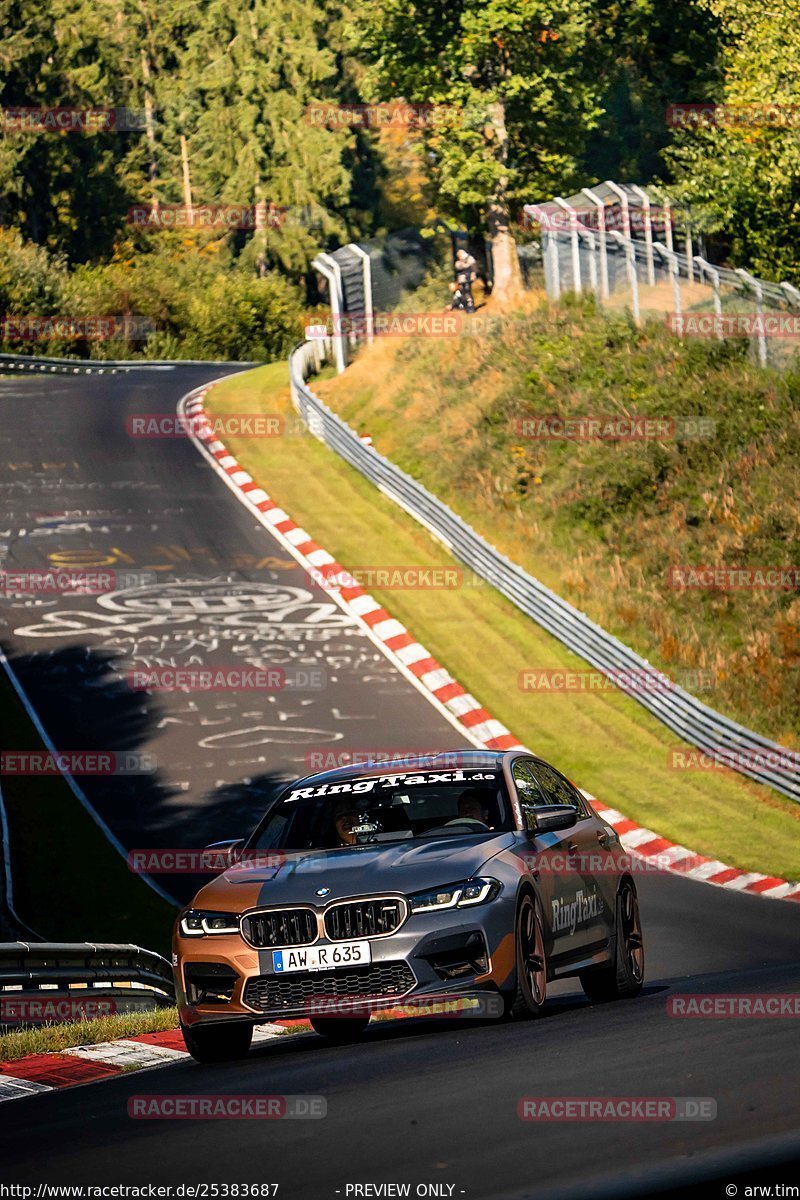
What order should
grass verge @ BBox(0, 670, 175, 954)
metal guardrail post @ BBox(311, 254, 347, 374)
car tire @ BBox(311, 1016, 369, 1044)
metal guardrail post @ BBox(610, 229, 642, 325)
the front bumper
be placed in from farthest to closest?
metal guardrail post @ BBox(311, 254, 347, 374) < metal guardrail post @ BBox(610, 229, 642, 325) < grass verge @ BBox(0, 670, 175, 954) < car tire @ BBox(311, 1016, 369, 1044) < the front bumper

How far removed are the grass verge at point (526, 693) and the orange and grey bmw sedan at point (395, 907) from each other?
9840 mm

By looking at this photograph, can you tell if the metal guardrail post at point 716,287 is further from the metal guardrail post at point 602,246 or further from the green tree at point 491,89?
the green tree at point 491,89

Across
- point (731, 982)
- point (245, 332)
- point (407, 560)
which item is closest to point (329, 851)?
point (731, 982)

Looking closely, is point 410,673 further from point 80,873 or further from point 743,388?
point 743,388

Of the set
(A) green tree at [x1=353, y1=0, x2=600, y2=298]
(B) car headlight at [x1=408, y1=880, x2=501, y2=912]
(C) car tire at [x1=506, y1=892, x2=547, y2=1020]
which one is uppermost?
(A) green tree at [x1=353, y1=0, x2=600, y2=298]

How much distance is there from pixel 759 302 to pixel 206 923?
82.6 ft

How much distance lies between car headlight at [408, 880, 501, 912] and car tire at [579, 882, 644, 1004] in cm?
174

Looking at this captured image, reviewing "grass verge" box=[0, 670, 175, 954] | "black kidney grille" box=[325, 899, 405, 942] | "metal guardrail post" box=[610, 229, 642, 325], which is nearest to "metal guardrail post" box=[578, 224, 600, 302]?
"metal guardrail post" box=[610, 229, 642, 325]

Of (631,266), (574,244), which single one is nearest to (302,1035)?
(631,266)

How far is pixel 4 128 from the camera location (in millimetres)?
79000

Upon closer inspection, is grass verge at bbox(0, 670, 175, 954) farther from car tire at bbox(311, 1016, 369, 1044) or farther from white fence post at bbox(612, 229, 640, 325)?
white fence post at bbox(612, 229, 640, 325)

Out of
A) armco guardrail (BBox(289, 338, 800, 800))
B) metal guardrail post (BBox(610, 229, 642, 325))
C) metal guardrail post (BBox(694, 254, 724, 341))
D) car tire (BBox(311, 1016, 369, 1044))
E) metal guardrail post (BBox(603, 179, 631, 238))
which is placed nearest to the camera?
car tire (BBox(311, 1016, 369, 1044))

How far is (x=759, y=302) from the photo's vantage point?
1265 inches

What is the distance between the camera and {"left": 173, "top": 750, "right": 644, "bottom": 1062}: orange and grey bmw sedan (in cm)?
880
